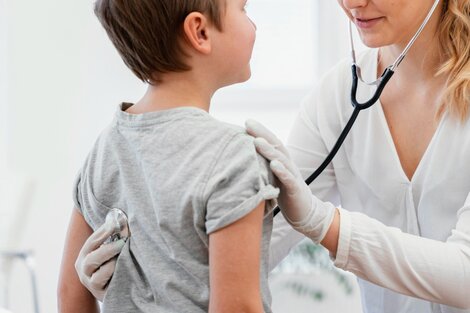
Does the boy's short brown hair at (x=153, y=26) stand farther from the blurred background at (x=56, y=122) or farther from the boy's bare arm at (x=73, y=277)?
the blurred background at (x=56, y=122)

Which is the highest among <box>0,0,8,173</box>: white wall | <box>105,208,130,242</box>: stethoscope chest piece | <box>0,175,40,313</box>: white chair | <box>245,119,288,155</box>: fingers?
<box>245,119,288,155</box>: fingers

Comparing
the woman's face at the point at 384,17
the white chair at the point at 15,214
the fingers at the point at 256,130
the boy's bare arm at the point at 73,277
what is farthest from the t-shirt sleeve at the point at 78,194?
the white chair at the point at 15,214

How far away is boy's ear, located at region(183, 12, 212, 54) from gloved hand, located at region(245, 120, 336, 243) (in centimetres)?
13

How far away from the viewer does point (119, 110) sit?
118cm

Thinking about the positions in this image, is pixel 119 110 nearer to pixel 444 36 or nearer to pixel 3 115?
pixel 444 36

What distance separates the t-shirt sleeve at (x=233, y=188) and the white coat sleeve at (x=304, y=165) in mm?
598

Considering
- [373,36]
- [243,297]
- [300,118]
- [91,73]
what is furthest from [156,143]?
[91,73]

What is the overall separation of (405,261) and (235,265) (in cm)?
45

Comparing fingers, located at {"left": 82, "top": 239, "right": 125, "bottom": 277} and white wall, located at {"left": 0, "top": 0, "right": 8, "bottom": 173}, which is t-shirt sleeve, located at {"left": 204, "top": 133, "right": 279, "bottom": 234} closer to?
fingers, located at {"left": 82, "top": 239, "right": 125, "bottom": 277}

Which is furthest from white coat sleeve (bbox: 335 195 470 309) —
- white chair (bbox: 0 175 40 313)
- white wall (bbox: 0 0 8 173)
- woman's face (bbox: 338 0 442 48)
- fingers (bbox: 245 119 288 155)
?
white wall (bbox: 0 0 8 173)

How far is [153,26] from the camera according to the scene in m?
1.11

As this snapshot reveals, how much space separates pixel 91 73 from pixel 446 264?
225 centimetres

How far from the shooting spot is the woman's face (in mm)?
1466

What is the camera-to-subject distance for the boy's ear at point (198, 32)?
111 cm
